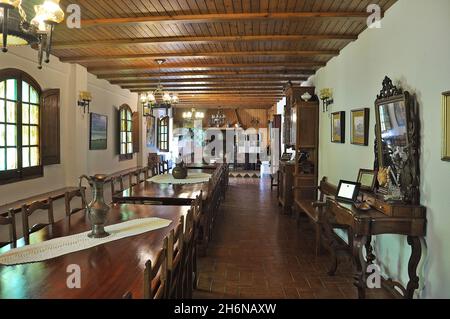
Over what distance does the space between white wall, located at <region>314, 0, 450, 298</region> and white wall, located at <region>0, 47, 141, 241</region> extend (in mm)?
4556

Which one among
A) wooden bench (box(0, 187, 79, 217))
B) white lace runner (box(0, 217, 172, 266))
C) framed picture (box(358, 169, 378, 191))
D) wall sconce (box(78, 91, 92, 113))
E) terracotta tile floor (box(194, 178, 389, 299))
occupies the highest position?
wall sconce (box(78, 91, 92, 113))

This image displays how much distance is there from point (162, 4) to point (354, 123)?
277 cm

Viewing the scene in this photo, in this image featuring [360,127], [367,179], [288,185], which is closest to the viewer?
[367,179]

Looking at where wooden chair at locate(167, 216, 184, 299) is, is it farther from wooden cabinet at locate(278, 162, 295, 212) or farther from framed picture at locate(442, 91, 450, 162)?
wooden cabinet at locate(278, 162, 295, 212)

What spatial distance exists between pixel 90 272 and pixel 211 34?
11.5 ft

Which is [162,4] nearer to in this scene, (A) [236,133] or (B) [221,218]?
(B) [221,218]

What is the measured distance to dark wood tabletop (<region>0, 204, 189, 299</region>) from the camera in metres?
1.59

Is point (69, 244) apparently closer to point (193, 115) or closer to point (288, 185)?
point (288, 185)

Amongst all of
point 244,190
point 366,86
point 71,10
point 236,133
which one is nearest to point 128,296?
point 71,10

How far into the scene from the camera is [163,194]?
4.43m

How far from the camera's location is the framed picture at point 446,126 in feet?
8.02

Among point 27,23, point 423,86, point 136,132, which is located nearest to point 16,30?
point 27,23

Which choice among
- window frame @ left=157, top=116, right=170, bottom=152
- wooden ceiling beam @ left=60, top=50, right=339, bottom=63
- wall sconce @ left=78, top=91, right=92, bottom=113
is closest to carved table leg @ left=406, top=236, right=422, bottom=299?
wooden ceiling beam @ left=60, top=50, right=339, bottom=63

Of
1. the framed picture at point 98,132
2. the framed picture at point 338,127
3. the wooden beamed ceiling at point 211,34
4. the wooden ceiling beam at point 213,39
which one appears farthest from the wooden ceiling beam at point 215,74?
the wooden ceiling beam at point 213,39
